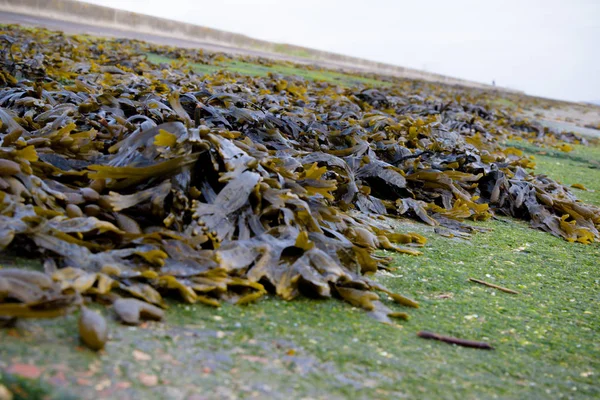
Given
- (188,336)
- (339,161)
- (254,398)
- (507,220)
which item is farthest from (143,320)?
(507,220)

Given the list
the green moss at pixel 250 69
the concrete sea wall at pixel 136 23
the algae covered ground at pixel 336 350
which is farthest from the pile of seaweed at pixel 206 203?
the concrete sea wall at pixel 136 23

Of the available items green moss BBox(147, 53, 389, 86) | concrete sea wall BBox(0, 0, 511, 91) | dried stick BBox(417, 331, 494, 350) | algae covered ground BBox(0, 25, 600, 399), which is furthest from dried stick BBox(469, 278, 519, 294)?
concrete sea wall BBox(0, 0, 511, 91)

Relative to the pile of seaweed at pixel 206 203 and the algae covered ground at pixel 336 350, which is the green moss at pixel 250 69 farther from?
the algae covered ground at pixel 336 350

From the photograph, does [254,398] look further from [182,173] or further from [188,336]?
[182,173]

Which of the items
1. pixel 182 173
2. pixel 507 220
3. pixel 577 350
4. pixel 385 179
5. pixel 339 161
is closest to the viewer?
pixel 577 350

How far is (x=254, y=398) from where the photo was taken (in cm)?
88

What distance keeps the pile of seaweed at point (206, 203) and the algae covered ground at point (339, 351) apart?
0.06 meters

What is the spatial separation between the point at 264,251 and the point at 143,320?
42 cm

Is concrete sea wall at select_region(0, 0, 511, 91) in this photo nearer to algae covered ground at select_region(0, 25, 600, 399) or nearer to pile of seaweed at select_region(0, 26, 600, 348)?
pile of seaweed at select_region(0, 26, 600, 348)

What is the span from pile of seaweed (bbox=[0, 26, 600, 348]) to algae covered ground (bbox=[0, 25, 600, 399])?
0.05 m

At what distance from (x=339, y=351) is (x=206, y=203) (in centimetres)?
64

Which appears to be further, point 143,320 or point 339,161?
point 339,161

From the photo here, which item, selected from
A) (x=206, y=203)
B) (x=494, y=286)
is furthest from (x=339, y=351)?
(x=494, y=286)

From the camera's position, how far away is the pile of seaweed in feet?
3.98
